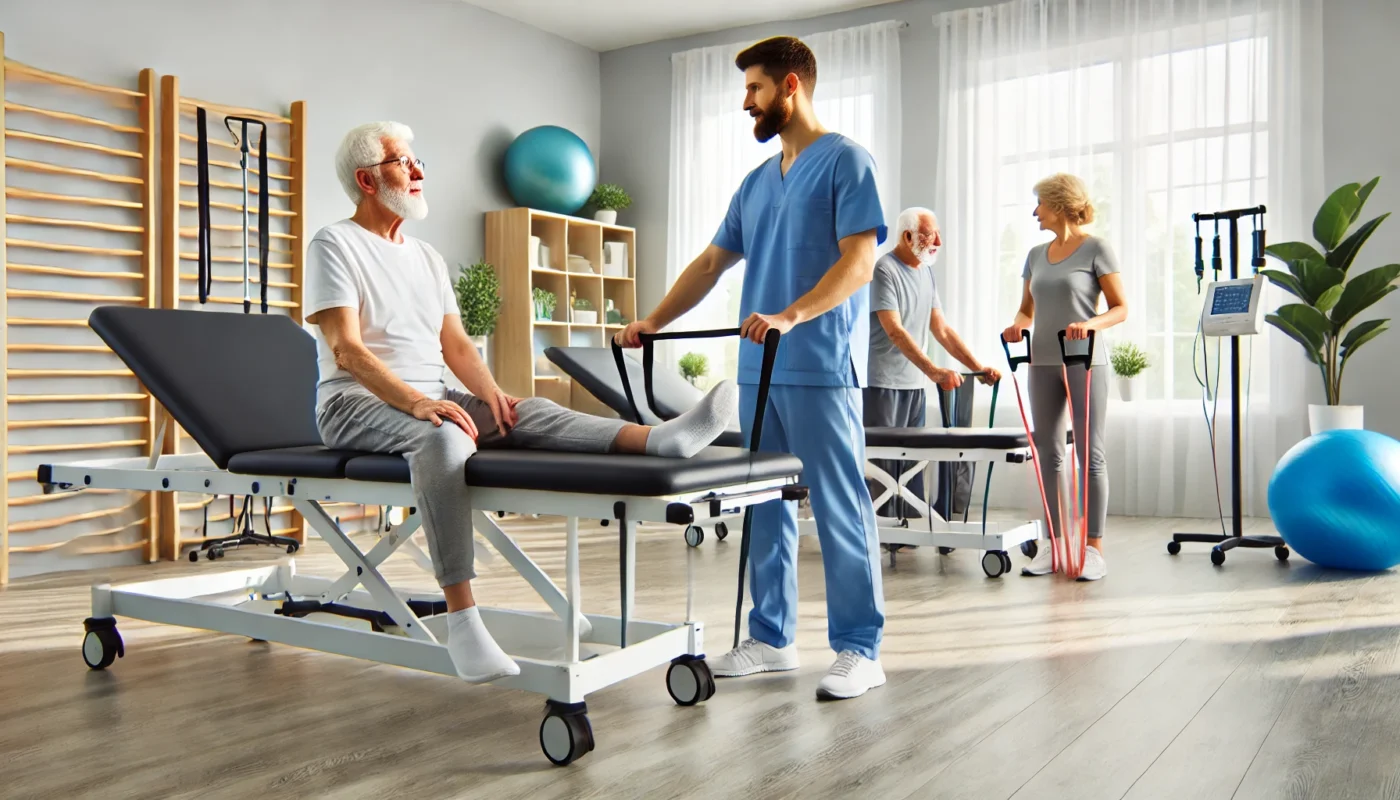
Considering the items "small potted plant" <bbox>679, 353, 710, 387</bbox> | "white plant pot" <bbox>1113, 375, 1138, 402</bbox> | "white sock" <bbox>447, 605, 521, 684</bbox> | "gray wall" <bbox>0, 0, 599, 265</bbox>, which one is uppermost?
"gray wall" <bbox>0, 0, 599, 265</bbox>

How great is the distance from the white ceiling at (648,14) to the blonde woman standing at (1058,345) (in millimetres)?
2731

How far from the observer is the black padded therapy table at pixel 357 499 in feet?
6.19

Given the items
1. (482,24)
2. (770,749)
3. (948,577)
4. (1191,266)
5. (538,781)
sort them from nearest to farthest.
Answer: (538,781)
(770,749)
(948,577)
(1191,266)
(482,24)

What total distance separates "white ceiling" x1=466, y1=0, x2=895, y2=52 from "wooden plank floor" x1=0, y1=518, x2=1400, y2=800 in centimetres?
388

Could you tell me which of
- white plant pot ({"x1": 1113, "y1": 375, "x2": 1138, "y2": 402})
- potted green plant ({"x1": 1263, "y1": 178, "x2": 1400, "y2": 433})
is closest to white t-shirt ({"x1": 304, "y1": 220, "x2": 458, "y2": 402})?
potted green plant ({"x1": 1263, "y1": 178, "x2": 1400, "y2": 433})

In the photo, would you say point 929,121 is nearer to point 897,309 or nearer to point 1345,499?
point 897,309

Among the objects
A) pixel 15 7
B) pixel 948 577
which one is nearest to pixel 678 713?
pixel 948 577

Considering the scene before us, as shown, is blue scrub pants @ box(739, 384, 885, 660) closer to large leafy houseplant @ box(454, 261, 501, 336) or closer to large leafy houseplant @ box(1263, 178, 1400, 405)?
large leafy houseplant @ box(1263, 178, 1400, 405)

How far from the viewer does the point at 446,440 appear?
78.8 inches

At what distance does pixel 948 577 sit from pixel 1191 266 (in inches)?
97.7

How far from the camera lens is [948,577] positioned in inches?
145

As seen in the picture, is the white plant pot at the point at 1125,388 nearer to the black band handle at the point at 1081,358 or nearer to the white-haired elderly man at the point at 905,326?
the white-haired elderly man at the point at 905,326

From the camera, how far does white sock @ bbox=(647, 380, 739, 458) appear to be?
77.2 inches

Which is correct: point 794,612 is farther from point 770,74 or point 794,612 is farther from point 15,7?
point 15,7
